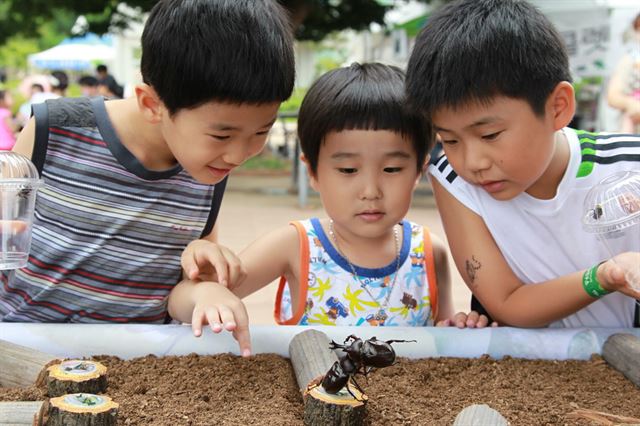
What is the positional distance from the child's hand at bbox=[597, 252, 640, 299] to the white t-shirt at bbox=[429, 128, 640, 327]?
34 centimetres

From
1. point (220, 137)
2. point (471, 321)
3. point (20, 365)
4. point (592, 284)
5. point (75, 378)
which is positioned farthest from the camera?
point (471, 321)

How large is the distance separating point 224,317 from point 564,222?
3.26 ft

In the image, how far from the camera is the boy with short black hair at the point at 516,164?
1873mm

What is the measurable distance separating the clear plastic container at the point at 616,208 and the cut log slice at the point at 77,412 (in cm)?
111

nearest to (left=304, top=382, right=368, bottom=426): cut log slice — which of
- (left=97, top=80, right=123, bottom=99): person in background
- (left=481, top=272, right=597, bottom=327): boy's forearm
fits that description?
(left=481, top=272, right=597, bottom=327): boy's forearm

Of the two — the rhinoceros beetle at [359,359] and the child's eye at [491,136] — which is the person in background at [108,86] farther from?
the rhinoceros beetle at [359,359]

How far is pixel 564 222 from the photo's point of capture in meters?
2.15

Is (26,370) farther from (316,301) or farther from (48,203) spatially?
(316,301)

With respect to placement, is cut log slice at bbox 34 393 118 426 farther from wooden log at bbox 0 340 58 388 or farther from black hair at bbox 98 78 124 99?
black hair at bbox 98 78 124 99

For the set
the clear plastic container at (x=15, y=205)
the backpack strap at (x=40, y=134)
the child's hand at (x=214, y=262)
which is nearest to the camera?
the clear plastic container at (x=15, y=205)

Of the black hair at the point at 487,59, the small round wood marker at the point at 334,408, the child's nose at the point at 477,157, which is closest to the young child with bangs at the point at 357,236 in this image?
the black hair at the point at 487,59

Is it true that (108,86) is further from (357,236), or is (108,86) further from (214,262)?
(214,262)

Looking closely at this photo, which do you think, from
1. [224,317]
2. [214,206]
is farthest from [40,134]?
[224,317]

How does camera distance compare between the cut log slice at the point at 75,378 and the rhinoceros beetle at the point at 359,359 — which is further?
the cut log slice at the point at 75,378
